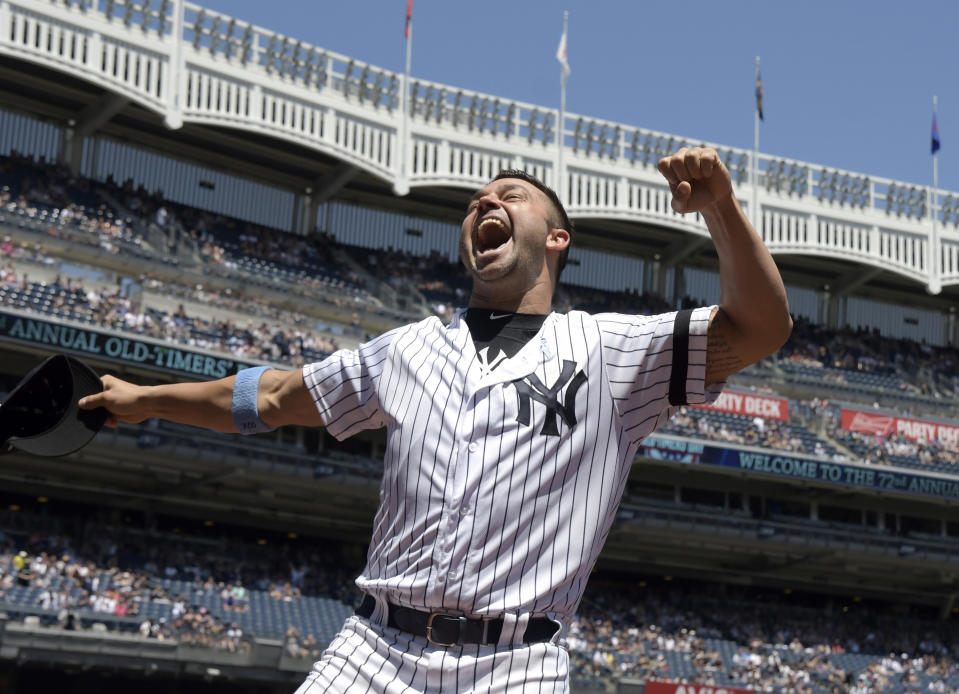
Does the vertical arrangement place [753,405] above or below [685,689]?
above

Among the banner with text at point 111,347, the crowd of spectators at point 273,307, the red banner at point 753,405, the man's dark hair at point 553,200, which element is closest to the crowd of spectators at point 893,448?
the crowd of spectators at point 273,307

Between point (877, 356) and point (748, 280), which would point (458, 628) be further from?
point (877, 356)

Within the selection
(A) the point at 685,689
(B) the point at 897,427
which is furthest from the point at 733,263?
(B) the point at 897,427

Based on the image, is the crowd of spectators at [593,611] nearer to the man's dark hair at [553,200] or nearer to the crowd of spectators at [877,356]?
the crowd of spectators at [877,356]

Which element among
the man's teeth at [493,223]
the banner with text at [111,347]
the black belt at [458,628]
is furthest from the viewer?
the banner with text at [111,347]

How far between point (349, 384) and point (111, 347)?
2382 centimetres

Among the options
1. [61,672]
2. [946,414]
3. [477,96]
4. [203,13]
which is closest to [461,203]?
[477,96]

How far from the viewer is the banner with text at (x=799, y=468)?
1260 inches

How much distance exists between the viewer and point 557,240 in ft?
12.6

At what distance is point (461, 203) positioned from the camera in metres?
40.5

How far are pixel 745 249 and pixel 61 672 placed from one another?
24886 millimetres

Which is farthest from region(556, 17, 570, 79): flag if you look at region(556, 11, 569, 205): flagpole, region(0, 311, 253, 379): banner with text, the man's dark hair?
the man's dark hair

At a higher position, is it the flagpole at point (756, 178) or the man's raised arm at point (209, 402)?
the flagpole at point (756, 178)

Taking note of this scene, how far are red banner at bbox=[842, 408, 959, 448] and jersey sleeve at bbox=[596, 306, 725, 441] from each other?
35.2 metres
